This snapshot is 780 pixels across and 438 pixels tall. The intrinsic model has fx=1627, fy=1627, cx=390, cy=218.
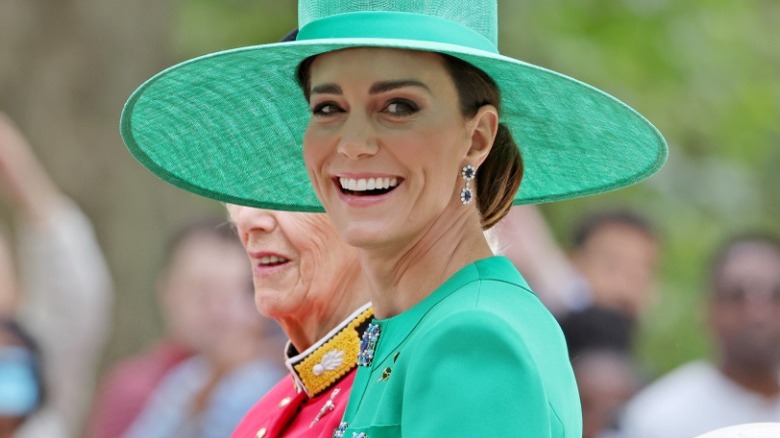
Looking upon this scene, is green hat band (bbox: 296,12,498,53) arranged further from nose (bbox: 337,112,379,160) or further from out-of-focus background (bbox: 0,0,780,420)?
out-of-focus background (bbox: 0,0,780,420)

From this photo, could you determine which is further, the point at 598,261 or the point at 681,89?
the point at 681,89

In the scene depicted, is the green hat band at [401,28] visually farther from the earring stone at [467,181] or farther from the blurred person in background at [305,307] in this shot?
the blurred person in background at [305,307]

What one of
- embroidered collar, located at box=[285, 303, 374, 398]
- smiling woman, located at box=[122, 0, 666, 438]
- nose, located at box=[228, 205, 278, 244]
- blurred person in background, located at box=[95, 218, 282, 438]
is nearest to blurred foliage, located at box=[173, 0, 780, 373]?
blurred person in background, located at box=[95, 218, 282, 438]

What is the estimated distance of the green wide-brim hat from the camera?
9.22ft

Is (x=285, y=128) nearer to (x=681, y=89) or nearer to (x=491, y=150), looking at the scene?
(x=491, y=150)

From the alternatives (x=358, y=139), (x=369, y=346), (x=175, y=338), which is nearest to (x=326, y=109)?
(x=358, y=139)

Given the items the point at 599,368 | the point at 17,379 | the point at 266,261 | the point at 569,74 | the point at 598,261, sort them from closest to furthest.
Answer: the point at 266,261
the point at 599,368
the point at 17,379
the point at 598,261
the point at 569,74

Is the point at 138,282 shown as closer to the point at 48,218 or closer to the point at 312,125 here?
the point at 48,218

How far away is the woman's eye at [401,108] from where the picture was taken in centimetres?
279

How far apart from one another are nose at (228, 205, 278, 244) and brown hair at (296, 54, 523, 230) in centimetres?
85

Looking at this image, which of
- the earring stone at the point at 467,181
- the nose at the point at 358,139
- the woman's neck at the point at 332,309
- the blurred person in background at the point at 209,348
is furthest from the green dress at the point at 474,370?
the blurred person in background at the point at 209,348

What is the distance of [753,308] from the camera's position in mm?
6367

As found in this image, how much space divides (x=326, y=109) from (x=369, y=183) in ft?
0.54

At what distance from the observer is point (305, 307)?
12.4ft
